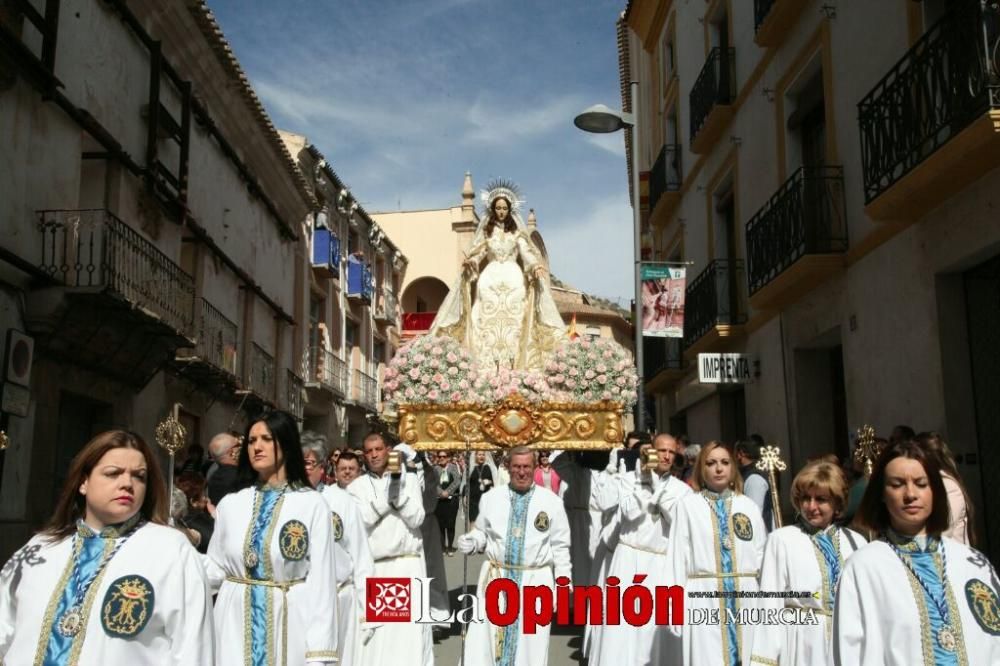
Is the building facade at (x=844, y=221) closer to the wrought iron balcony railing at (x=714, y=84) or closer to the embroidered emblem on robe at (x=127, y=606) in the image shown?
the wrought iron balcony railing at (x=714, y=84)

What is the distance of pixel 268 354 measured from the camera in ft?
72.7

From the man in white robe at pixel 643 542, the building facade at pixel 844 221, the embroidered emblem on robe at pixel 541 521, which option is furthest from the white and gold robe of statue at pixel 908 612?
the building facade at pixel 844 221

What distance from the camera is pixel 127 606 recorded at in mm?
3293

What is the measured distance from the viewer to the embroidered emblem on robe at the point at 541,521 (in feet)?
21.6

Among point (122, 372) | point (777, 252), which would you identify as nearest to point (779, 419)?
point (777, 252)

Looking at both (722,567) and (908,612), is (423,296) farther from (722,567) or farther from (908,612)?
(908,612)

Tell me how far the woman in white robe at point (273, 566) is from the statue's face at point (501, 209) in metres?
5.17

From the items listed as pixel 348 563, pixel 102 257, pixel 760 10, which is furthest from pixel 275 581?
pixel 760 10

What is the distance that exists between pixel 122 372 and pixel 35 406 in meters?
2.24

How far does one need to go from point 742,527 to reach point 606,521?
194 cm

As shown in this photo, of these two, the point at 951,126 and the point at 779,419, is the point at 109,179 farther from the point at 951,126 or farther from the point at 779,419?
the point at 951,126

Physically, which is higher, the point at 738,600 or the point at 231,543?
the point at 231,543

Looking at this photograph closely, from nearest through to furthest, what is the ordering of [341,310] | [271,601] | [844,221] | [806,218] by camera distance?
[271,601]
[844,221]
[806,218]
[341,310]

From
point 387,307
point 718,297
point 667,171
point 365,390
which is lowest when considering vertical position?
point 718,297
